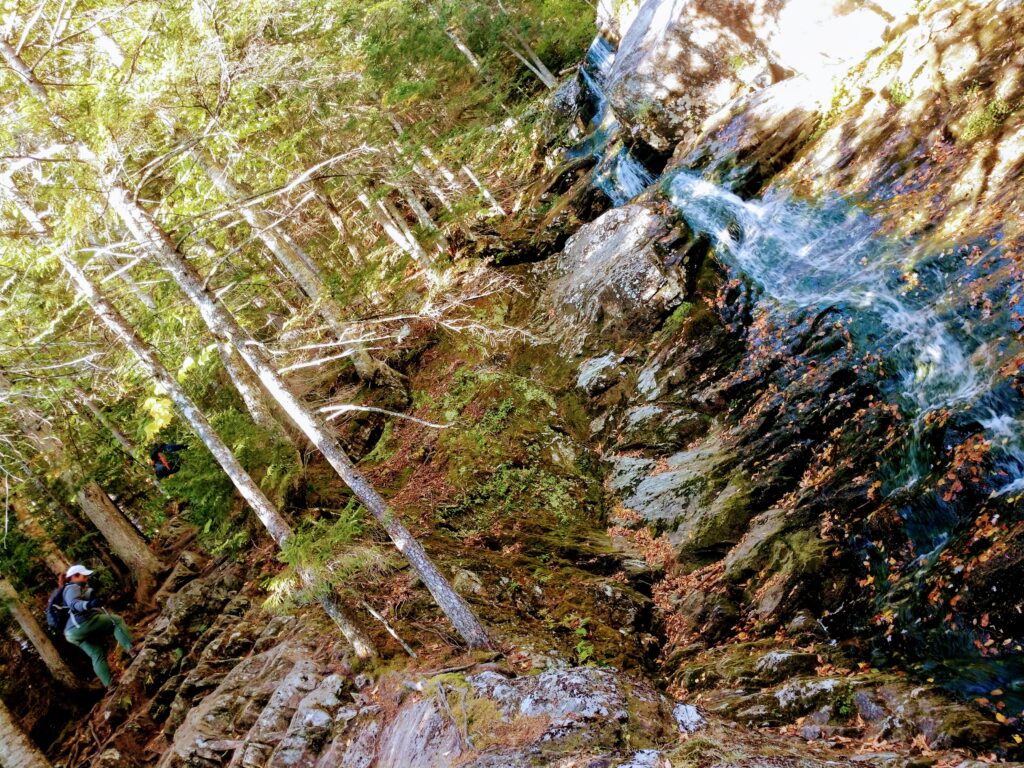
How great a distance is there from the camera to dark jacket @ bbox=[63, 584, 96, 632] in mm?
7773

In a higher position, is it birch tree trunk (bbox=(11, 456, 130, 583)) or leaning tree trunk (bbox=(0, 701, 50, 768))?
birch tree trunk (bbox=(11, 456, 130, 583))

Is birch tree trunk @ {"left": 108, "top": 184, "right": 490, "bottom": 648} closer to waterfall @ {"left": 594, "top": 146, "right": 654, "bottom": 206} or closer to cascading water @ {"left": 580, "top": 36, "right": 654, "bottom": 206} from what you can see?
waterfall @ {"left": 594, "top": 146, "right": 654, "bottom": 206}

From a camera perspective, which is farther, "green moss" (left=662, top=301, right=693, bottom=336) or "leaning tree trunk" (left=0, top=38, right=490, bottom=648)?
"green moss" (left=662, top=301, right=693, bottom=336)

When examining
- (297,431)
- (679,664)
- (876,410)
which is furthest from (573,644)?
(297,431)

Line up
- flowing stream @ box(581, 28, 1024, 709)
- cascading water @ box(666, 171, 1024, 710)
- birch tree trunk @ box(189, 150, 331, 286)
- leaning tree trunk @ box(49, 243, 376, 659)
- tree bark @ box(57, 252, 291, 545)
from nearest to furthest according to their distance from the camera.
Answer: cascading water @ box(666, 171, 1024, 710) < flowing stream @ box(581, 28, 1024, 709) < leaning tree trunk @ box(49, 243, 376, 659) < tree bark @ box(57, 252, 291, 545) < birch tree trunk @ box(189, 150, 331, 286)

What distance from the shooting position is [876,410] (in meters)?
8.01

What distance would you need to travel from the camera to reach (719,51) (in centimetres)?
1455

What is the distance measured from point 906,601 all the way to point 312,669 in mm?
7832

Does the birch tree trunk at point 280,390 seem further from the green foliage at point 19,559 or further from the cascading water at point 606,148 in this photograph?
the cascading water at point 606,148

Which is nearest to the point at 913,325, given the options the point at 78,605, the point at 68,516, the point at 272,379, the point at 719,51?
the point at 272,379

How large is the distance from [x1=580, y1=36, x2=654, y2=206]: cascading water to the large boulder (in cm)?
96

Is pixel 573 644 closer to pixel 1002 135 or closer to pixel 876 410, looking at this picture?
pixel 876 410

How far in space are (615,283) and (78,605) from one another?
1150 centimetres

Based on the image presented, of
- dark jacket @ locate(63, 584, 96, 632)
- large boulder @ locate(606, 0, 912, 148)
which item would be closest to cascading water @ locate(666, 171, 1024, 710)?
large boulder @ locate(606, 0, 912, 148)
